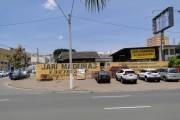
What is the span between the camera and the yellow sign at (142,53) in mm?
35375

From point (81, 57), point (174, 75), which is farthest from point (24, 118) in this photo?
point (81, 57)

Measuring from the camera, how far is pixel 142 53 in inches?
1410

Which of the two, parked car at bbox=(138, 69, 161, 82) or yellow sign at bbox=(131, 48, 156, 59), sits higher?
yellow sign at bbox=(131, 48, 156, 59)

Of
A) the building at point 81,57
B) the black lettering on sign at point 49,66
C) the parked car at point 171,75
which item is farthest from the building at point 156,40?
the black lettering on sign at point 49,66

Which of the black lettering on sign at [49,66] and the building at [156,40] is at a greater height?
the building at [156,40]

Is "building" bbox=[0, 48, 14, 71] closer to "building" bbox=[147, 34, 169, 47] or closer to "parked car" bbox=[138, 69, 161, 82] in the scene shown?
"building" bbox=[147, 34, 169, 47]

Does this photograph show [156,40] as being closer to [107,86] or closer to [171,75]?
[171,75]

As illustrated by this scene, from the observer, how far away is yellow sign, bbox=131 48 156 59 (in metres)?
35.4

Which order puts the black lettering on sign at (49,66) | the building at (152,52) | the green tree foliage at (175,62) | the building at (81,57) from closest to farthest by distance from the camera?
the black lettering on sign at (49,66)
the green tree foliage at (175,62)
the building at (152,52)
the building at (81,57)

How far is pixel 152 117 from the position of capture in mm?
6934

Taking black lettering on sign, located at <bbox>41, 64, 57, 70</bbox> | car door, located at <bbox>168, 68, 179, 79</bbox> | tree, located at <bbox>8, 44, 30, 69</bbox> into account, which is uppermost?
tree, located at <bbox>8, 44, 30, 69</bbox>

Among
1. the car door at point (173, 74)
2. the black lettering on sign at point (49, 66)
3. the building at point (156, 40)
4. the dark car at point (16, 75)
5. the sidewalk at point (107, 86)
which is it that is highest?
the building at point (156, 40)

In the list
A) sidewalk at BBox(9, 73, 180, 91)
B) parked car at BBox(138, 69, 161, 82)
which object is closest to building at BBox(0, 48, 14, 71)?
sidewalk at BBox(9, 73, 180, 91)

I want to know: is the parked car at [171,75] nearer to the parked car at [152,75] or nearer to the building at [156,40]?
the parked car at [152,75]
